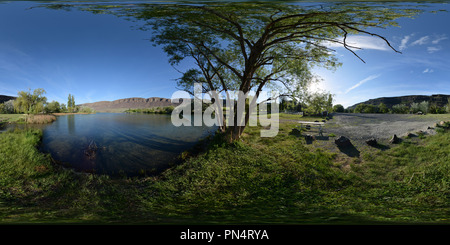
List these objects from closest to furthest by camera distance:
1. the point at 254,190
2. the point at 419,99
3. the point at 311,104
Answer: the point at 254,190
the point at 419,99
the point at 311,104

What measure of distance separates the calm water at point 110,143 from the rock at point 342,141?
251cm

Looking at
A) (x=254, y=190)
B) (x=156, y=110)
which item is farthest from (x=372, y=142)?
(x=156, y=110)

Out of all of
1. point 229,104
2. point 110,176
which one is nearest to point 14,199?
point 110,176

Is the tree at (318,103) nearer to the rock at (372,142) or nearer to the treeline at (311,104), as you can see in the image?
the treeline at (311,104)

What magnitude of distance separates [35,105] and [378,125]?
4496 millimetres

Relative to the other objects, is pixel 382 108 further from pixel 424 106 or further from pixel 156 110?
pixel 156 110

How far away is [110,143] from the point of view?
2088mm

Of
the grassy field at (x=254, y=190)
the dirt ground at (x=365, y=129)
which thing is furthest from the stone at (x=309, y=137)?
the grassy field at (x=254, y=190)

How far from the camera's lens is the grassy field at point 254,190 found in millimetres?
1176

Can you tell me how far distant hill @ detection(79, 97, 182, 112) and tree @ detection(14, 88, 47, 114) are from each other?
0.55 meters

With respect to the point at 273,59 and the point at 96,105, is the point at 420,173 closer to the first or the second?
the point at 273,59

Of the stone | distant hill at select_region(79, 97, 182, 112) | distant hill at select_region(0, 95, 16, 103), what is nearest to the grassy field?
the stone

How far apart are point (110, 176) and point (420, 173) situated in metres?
3.27
